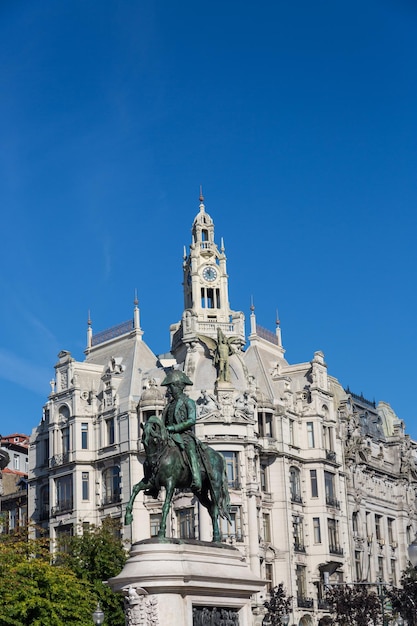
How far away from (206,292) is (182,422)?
5671 cm

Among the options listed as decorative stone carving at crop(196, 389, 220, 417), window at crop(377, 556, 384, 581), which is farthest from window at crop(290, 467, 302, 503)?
window at crop(377, 556, 384, 581)

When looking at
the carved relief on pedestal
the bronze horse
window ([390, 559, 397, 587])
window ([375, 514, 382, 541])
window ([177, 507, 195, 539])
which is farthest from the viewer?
window ([375, 514, 382, 541])

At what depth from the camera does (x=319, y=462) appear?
82.2 metres

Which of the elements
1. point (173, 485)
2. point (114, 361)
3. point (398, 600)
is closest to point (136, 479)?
point (114, 361)

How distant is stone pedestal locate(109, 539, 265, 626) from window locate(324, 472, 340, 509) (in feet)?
184

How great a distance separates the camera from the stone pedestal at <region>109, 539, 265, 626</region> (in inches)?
982

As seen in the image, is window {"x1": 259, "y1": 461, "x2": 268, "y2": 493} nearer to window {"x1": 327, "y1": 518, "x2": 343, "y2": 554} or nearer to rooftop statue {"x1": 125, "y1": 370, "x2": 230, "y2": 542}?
window {"x1": 327, "y1": 518, "x2": 343, "y2": 554}

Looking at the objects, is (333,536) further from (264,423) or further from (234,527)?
(234,527)

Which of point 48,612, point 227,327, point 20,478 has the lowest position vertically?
point 48,612

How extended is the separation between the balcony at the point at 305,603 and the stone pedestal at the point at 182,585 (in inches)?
2046

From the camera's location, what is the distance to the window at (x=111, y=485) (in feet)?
254

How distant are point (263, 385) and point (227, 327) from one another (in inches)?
206

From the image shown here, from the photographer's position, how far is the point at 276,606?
69562 millimetres

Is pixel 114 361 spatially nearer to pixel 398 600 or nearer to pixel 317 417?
pixel 317 417
